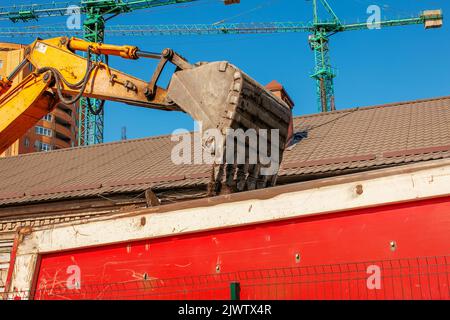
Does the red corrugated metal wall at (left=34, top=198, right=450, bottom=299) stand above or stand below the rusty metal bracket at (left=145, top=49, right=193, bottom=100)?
below

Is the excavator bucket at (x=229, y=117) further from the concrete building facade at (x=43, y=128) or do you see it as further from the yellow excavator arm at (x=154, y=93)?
the concrete building facade at (x=43, y=128)

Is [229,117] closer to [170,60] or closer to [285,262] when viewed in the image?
[170,60]

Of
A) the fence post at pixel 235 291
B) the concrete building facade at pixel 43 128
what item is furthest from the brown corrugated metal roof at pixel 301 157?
the concrete building facade at pixel 43 128

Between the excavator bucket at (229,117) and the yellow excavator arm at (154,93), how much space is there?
0.04 ft

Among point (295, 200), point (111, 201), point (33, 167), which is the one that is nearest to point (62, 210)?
point (111, 201)

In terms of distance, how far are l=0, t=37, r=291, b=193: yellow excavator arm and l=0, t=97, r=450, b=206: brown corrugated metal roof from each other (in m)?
3.41

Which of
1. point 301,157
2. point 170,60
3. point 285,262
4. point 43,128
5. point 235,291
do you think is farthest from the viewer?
point 43,128

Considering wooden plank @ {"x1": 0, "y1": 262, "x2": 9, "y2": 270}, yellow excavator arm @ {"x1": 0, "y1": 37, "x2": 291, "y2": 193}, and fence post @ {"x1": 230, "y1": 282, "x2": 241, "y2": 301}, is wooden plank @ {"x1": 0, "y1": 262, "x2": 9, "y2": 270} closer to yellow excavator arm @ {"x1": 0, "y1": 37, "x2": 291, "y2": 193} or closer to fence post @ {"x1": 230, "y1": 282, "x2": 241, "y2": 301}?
yellow excavator arm @ {"x1": 0, "y1": 37, "x2": 291, "y2": 193}

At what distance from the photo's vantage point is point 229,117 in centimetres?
687

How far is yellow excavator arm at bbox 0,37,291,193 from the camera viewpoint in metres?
6.95

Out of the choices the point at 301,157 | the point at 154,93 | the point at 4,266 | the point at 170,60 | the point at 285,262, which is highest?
the point at 301,157

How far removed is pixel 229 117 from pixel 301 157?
539cm

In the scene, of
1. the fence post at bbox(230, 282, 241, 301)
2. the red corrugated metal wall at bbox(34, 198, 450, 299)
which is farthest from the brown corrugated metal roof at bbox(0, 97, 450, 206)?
the fence post at bbox(230, 282, 241, 301)

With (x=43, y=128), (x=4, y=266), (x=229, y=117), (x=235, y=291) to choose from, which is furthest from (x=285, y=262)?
(x=43, y=128)
